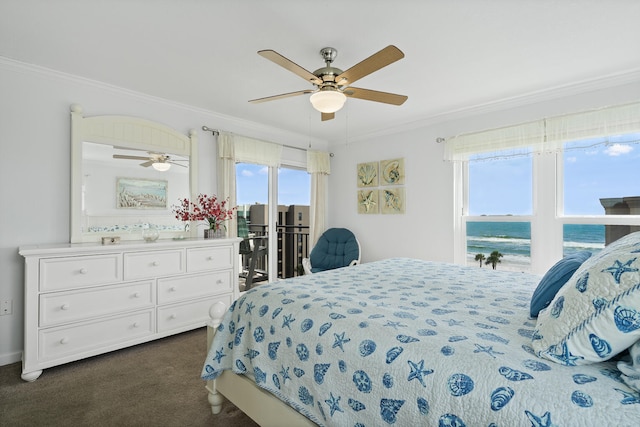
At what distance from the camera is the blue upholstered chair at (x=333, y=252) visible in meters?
4.30

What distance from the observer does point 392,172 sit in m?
4.30

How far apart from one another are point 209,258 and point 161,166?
1114 mm

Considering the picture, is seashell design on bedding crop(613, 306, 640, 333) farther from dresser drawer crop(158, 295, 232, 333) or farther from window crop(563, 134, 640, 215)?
dresser drawer crop(158, 295, 232, 333)

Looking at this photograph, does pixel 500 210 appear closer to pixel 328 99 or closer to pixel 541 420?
pixel 328 99

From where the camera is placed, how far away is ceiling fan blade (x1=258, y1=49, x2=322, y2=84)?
1728 mm

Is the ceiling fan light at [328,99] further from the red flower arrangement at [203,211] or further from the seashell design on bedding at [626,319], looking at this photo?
the red flower arrangement at [203,211]

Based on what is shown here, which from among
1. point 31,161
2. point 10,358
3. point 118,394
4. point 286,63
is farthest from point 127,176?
point 286,63

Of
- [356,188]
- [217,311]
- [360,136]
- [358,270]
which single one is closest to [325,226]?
[356,188]

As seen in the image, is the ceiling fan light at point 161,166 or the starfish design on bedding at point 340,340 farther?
the ceiling fan light at point 161,166

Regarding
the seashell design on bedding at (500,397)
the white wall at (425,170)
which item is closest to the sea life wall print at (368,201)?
the white wall at (425,170)

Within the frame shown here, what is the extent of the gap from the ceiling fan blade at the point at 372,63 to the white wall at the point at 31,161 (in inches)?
92.1

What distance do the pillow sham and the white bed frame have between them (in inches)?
39.0

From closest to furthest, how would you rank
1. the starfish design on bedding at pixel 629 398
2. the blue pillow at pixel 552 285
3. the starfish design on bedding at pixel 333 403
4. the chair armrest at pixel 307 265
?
the starfish design on bedding at pixel 629 398, the starfish design on bedding at pixel 333 403, the blue pillow at pixel 552 285, the chair armrest at pixel 307 265

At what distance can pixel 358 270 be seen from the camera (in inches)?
99.4
